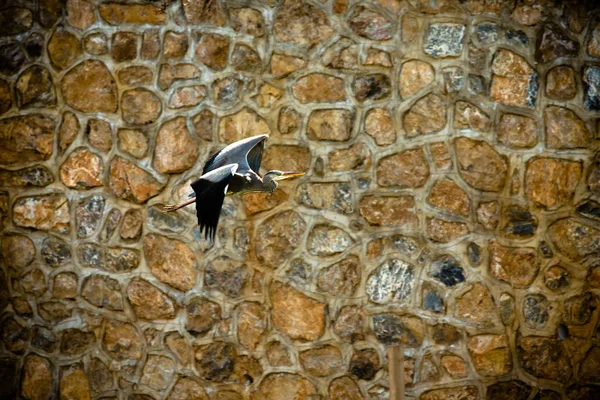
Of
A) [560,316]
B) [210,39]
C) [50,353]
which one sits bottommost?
[50,353]

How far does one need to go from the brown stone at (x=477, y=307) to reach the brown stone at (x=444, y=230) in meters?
0.24

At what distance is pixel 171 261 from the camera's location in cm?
461

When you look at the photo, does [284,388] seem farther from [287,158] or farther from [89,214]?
[89,214]

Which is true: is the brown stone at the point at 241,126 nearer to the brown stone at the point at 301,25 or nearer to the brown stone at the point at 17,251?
the brown stone at the point at 301,25

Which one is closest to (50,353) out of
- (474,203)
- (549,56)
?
(474,203)

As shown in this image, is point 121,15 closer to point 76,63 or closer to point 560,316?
point 76,63

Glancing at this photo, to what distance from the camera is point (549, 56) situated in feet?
14.0

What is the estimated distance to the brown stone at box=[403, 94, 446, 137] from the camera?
4359mm

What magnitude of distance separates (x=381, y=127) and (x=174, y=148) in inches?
39.2

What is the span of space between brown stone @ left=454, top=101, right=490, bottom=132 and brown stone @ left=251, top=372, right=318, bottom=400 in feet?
4.57

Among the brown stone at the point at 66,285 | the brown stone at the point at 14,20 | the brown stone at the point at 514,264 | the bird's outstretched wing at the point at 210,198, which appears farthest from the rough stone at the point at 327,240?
the brown stone at the point at 14,20

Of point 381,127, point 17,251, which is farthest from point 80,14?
point 381,127

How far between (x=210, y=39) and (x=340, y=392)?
177 centimetres

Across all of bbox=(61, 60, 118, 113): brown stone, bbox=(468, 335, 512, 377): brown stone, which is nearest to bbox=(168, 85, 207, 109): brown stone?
bbox=(61, 60, 118, 113): brown stone
